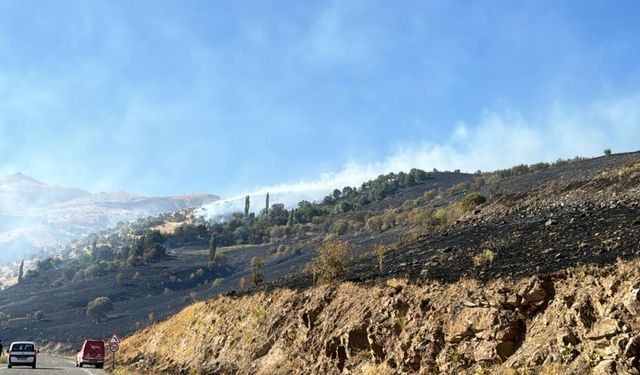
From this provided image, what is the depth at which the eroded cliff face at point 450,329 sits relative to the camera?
11648 millimetres

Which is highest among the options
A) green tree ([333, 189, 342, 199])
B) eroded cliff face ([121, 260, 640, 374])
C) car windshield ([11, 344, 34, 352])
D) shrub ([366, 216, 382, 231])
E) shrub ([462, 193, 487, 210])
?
green tree ([333, 189, 342, 199])

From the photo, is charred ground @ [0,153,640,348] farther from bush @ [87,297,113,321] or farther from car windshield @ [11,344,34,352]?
car windshield @ [11,344,34,352]

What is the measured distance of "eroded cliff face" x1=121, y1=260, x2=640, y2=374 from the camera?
1165 centimetres

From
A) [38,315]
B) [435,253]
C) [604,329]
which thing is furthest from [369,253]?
[38,315]

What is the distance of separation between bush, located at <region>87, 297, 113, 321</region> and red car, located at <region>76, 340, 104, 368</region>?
40753 millimetres

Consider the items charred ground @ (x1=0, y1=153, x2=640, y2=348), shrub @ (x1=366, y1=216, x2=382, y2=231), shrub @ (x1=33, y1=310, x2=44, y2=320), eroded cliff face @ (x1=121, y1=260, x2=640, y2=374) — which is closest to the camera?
eroded cliff face @ (x1=121, y1=260, x2=640, y2=374)

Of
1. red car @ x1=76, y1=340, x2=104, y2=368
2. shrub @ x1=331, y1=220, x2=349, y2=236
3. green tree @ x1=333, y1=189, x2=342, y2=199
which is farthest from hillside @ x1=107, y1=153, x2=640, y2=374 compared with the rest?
green tree @ x1=333, y1=189, x2=342, y2=199

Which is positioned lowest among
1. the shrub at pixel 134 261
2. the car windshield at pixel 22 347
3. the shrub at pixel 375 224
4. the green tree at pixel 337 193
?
the car windshield at pixel 22 347

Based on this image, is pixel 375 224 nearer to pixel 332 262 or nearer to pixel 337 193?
pixel 332 262

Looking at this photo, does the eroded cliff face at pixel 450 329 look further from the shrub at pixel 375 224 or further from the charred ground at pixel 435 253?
the shrub at pixel 375 224

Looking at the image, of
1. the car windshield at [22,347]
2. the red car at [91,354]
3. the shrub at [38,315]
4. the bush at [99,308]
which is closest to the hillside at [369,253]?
the shrub at [38,315]

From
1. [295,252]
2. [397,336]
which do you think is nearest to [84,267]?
[295,252]

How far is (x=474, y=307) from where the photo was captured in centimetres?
1504

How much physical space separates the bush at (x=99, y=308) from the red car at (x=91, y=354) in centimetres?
4075
